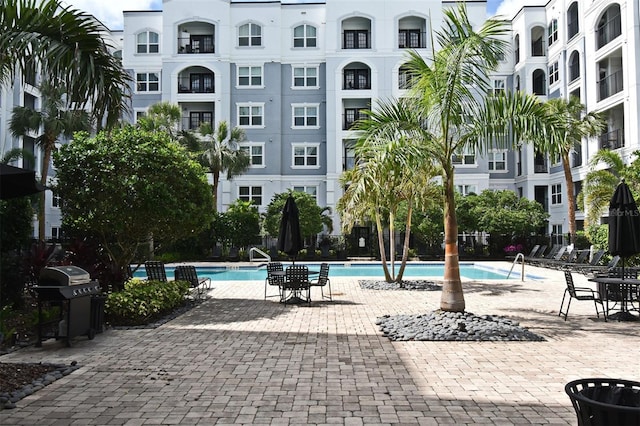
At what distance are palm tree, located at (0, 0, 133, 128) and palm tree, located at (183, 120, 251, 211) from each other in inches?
926

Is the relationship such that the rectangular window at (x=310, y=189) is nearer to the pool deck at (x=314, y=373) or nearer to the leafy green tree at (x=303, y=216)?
the leafy green tree at (x=303, y=216)

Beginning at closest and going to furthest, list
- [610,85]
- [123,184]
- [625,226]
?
1. [625,226]
2. [123,184]
3. [610,85]

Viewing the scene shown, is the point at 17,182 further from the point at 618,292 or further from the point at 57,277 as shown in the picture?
the point at 618,292

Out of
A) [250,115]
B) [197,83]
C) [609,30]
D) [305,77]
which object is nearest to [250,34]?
[305,77]

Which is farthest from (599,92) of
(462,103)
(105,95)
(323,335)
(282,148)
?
(105,95)

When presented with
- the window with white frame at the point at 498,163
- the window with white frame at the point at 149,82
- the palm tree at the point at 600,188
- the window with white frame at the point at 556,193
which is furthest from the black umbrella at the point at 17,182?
the window with white frame at the point at 498,163

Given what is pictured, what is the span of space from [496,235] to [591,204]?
11.0 metres

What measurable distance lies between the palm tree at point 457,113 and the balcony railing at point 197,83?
29.8 meters

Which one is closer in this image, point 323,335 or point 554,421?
point 554,421

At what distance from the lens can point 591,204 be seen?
21156 millimetres

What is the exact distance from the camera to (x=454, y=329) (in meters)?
8.80

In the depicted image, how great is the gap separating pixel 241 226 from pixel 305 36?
584 inches

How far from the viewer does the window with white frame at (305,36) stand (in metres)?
37.6

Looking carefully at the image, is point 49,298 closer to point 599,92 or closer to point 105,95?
point 105,95
